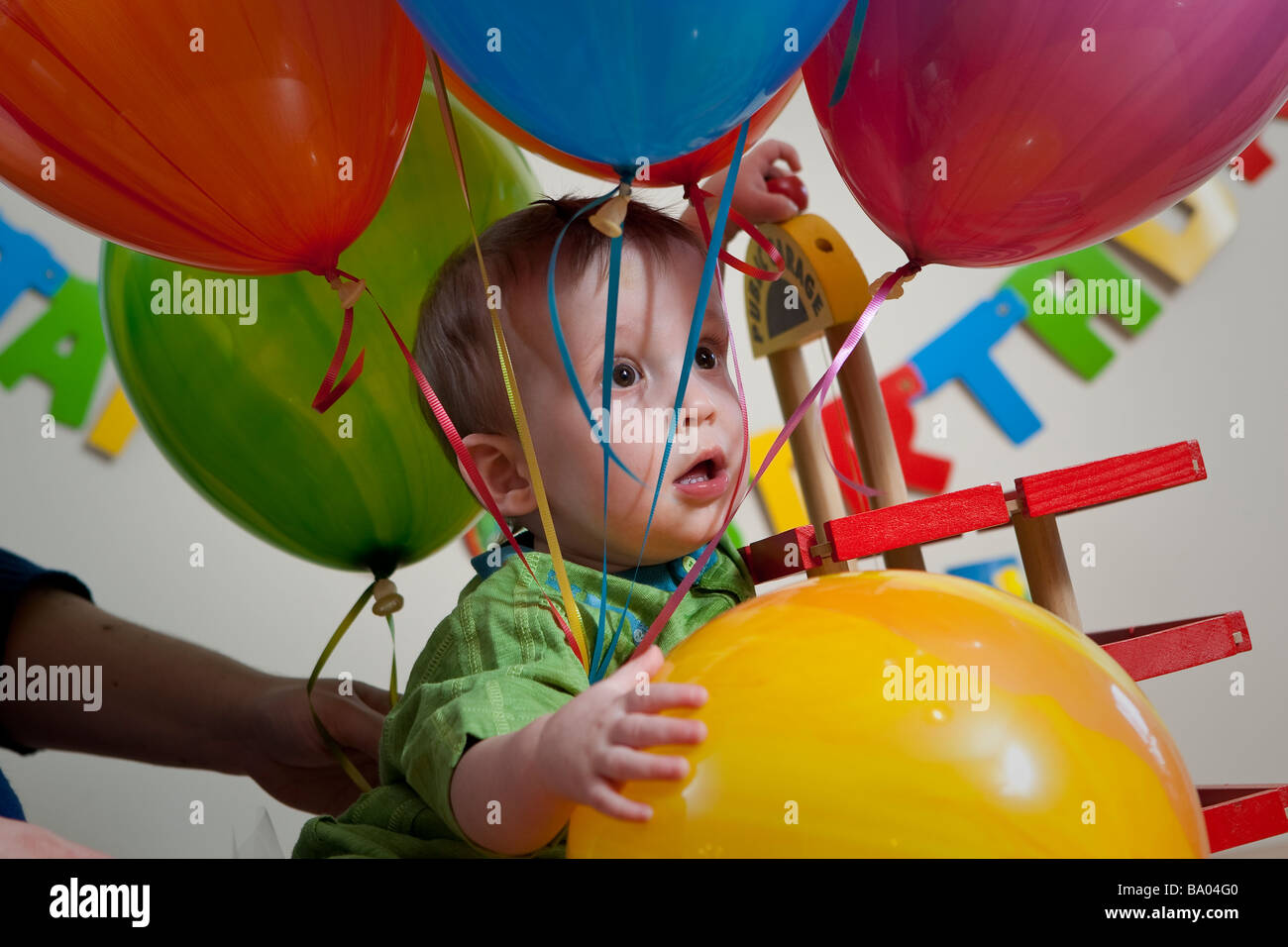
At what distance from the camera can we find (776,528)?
2.11m

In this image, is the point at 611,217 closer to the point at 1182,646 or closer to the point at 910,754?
the point at 910,754

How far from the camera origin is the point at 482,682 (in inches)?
25.0

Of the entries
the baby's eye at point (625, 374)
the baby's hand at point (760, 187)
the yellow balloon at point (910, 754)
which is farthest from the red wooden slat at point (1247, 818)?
the baby's hand at point (760, 187)

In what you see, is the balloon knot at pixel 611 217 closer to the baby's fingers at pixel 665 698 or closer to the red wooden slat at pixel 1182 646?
the baby's fingers at pixel 665 698

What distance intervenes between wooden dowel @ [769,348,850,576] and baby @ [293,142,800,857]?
5.4 inches

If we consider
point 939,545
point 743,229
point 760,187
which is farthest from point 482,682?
point 939,545

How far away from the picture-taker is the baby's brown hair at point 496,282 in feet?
2.61

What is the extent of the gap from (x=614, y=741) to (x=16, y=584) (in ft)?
2.80

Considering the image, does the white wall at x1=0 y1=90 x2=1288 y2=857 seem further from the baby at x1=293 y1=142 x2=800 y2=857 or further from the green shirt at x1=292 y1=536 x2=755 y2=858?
the green shirt at x1=292 y1=536 x2=755 y2=858

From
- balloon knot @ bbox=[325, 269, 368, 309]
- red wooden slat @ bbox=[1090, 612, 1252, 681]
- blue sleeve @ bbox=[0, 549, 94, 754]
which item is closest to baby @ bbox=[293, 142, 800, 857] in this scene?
balloon knot @ bbox=[325, 269, 368, 309]

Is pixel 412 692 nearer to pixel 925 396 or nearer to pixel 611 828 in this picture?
pixel 611 828

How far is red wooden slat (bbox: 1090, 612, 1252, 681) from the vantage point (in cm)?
73

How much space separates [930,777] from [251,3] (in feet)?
1.76
